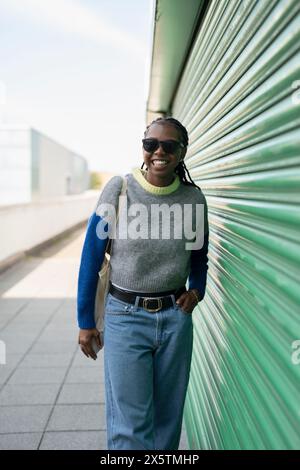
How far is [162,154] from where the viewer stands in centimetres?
203

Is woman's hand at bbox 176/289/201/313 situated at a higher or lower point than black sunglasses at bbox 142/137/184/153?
lower

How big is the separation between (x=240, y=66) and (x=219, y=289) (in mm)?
1082

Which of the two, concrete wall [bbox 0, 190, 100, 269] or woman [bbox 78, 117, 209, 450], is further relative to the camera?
concrete wall [bbox 0, 190, 100, 269]

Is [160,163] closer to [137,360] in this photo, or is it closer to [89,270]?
[89,270]

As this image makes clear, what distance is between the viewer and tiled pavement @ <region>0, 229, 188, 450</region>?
3209mm

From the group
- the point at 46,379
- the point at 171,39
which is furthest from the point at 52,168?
the point at 171,39

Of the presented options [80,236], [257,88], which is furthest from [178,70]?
[80,236]

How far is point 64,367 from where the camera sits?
4461 mm

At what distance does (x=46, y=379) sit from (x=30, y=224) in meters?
7.76

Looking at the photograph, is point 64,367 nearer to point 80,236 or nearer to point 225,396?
point 225,396

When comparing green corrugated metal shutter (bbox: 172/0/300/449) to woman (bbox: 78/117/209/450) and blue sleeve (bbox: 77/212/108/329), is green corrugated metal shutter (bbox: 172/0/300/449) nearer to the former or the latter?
woman (bbox: 78/117/209/450)

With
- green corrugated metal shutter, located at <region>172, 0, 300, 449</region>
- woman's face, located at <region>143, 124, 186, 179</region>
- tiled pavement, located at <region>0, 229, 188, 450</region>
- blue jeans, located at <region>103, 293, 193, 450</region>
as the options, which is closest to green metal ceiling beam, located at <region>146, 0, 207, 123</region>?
green corrugated metal shutter, located at <region>172, 0, 300, 449</region>

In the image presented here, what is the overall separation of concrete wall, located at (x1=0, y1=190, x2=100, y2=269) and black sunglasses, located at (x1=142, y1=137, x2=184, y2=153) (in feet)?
24.9

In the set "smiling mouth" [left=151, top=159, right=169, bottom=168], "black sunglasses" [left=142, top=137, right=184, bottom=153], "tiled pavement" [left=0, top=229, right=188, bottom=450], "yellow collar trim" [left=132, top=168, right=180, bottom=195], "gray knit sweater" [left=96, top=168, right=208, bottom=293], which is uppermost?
"black sunglasses" [left=142, top=137, right=184, bottom=153]
